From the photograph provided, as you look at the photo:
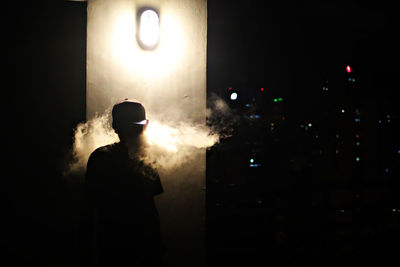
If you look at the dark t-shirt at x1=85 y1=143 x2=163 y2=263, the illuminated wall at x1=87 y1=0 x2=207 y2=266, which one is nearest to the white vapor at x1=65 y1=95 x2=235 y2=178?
the illuminated wall at x1=87 y1=0 x2=207 y2=266

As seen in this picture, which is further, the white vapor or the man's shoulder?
the white vapor

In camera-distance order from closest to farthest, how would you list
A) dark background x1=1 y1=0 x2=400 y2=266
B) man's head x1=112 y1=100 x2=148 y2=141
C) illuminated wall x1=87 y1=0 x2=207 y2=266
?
man's head x1=112 y1=100 x2=148 y2=141 → illuminated wall x1=87 y1=0 x2=207 y2=266 → dark background x1=1 y1=0 x2=400 y2=266

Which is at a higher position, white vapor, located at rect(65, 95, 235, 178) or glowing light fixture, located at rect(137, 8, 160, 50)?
glowing light fixture, located at rect(137, 8, 160, 50)

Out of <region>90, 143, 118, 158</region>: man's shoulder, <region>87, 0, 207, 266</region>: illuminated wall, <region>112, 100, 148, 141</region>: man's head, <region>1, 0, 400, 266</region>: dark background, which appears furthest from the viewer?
<region>1, 0, 400, 266</region>: dark background

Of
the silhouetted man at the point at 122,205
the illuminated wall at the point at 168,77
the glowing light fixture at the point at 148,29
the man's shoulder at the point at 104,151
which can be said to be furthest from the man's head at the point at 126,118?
the glowing light fixture at the point at 148,29

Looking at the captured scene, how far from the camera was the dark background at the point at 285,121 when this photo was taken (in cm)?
350

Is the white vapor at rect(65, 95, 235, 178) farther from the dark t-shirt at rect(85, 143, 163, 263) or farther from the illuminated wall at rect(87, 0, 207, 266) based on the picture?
the dark t-shirt at rect(85, 143, 163, 263)

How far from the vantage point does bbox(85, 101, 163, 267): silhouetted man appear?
2.67m

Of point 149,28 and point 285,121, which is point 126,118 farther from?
point 285,121

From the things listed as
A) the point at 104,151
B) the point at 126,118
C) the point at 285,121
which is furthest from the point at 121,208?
the point at 285,121

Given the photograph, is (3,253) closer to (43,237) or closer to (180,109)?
(43,237)

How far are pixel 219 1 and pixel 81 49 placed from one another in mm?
3286

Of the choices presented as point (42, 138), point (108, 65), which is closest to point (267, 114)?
point (108, 65)

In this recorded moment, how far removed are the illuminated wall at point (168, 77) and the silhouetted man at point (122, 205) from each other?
25.9 inches
